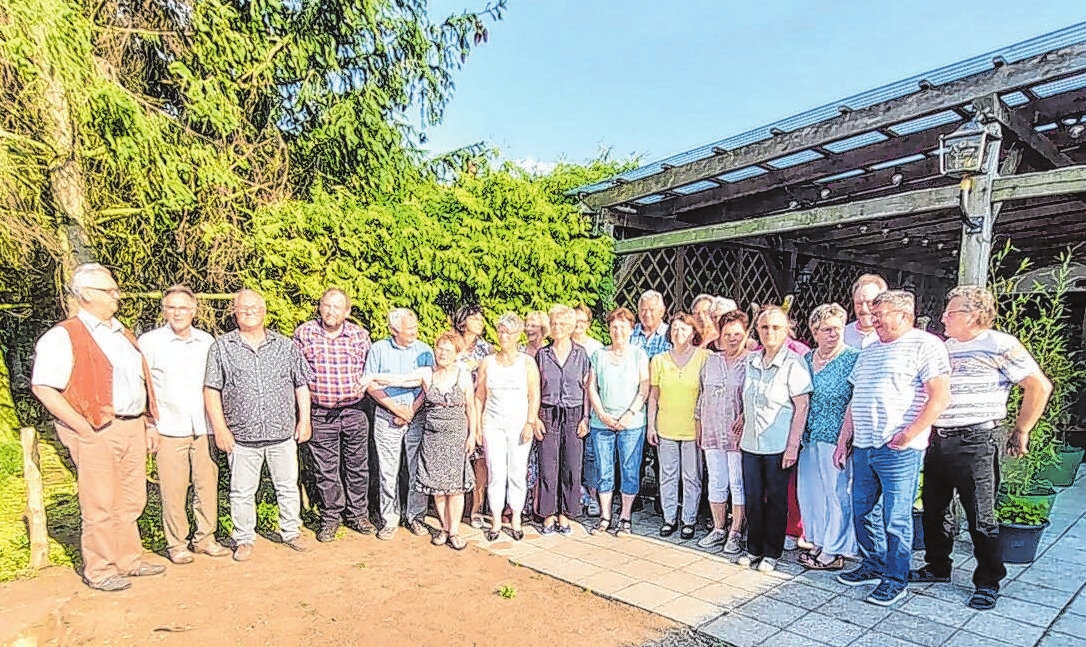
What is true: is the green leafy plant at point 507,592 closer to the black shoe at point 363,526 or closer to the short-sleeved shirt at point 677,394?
the black shoe at point 363,526

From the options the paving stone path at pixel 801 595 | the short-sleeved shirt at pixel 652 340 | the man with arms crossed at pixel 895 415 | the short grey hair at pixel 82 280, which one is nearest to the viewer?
the paving stone path at pixel 801 595

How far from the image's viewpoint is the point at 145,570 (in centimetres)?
368

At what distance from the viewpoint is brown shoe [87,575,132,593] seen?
11.4 feet

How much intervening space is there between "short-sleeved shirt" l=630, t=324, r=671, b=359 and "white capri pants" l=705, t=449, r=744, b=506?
81cm

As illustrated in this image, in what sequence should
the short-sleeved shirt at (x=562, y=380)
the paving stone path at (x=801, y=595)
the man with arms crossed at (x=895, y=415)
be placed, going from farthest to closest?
the short-sleeved shirt at (x=562, y=380), the man with arms crossed at (x=895, y=415), the paving stone path at (x=801, y=595)

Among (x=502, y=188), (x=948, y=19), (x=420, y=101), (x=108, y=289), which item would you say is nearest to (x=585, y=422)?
(x=502, y=188)

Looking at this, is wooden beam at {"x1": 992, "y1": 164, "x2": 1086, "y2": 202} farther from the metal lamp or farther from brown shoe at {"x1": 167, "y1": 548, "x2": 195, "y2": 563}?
brown shoe at {"x1": 167, "y1": 548, "x2": 195, "y2": 563}

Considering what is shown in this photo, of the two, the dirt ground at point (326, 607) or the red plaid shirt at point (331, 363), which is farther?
the red plaid shirt at point (331, 363)

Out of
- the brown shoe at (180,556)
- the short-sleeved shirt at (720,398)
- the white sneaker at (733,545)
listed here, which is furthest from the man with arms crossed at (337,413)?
the white sneaker at (733,545)

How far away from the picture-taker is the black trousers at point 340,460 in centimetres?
428

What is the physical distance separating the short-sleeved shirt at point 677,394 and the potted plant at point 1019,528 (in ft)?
5.75

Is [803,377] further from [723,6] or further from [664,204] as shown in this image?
[723,6]

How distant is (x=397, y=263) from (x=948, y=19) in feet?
18.3

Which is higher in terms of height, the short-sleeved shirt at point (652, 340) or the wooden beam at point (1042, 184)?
the wooden beam at point (1042, 184)
